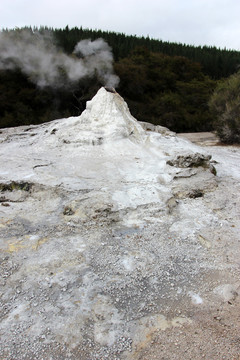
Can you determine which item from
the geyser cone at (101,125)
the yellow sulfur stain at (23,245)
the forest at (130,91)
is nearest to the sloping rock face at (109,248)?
the yellow sulfur stain at (23,245)

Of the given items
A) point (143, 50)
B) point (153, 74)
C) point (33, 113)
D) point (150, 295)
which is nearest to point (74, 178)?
point (150, 295)

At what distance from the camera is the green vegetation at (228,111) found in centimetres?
793

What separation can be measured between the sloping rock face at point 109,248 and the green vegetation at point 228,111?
3854 millimetres

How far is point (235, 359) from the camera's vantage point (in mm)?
1562

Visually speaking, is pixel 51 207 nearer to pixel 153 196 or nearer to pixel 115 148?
pixel 153 196

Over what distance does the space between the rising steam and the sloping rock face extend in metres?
7.63

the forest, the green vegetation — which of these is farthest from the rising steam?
the green vegetation

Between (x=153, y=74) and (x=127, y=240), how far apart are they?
46.1ft

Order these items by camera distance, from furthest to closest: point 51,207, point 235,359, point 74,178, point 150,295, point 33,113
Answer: point 33,113 → point 74,178 → point 51,207 → point 150,295 → point 235,359

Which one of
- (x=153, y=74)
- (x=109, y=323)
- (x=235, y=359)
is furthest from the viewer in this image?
(x=153, y=74)

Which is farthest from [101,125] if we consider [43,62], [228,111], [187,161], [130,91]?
[130,91]

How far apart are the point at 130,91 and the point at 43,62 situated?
4.08m

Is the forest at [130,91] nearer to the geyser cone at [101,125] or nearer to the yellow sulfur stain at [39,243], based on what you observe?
the geyser cone at [101,125]

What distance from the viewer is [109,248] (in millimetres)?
2434
